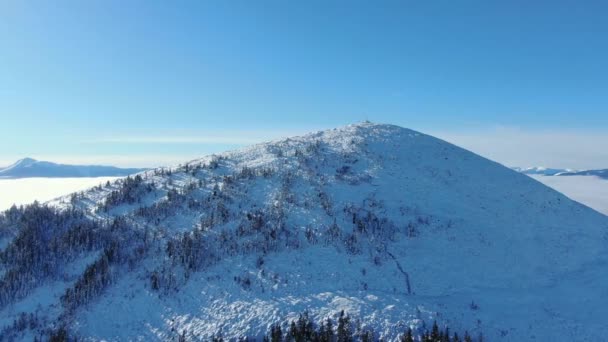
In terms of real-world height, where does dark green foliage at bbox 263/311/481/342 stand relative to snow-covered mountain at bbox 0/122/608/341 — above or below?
below

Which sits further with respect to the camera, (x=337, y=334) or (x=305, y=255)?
(x=305, y=255)

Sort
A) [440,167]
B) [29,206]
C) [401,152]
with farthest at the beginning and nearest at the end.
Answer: [401,152] → [440,167] → [29,206]

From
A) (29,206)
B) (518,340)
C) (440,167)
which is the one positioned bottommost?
(518,340)

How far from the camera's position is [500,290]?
22547 millimetres

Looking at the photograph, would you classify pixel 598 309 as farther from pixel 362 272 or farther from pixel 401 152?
pixel 401 152

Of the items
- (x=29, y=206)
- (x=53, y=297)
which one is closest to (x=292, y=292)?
(x=53, y=297)

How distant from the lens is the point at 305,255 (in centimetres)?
2427

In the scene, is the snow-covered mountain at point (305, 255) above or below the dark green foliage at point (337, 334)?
above

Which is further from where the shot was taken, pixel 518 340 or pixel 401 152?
pixel 401 152

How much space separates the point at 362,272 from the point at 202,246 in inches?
393

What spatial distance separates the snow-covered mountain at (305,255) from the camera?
1973cm

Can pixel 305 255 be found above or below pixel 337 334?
above

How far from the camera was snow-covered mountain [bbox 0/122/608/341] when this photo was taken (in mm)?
19734

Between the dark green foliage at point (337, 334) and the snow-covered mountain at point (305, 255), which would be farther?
the snow-covered mountain at point (305, 255)
